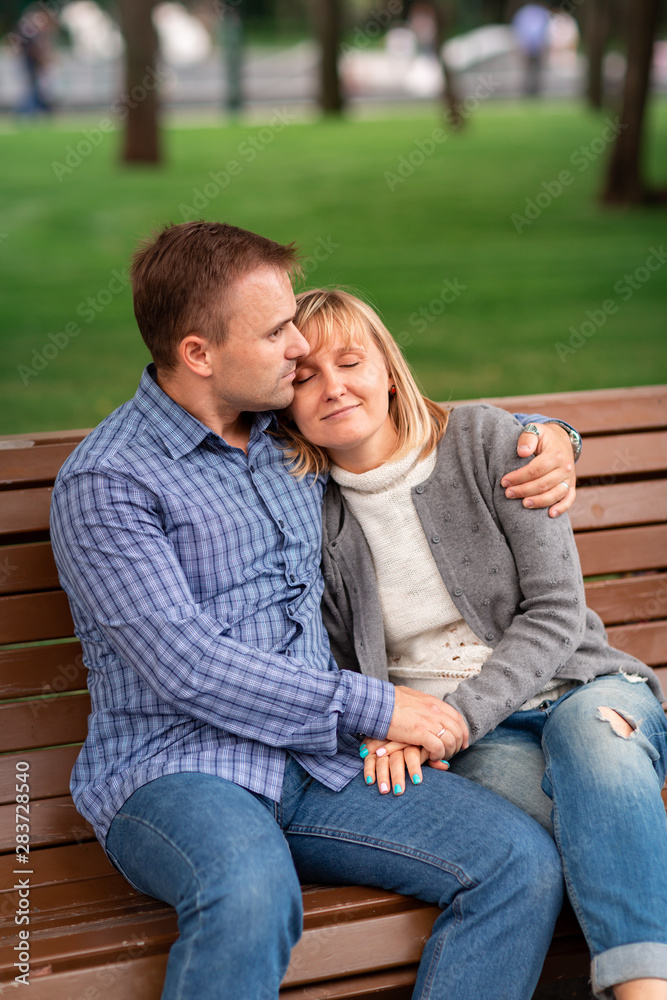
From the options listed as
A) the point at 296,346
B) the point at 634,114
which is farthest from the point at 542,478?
the point at 634,114

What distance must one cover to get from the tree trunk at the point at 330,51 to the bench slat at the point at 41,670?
34.6ft

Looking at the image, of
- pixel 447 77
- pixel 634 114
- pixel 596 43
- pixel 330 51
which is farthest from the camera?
pixel 596 43

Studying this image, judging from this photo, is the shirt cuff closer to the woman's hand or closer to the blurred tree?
the woman's hand

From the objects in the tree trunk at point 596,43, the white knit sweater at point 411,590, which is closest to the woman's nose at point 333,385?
the white knit sweater at point 411,590

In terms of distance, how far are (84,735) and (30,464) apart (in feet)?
2.33

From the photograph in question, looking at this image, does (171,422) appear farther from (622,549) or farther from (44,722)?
(622,549)

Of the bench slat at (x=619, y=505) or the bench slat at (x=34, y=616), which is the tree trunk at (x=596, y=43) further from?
the bench slat at (x=34, y=616)

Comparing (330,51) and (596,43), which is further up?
(330,51)

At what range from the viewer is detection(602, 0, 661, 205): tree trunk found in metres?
8.99

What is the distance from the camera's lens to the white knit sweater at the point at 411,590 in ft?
7.87

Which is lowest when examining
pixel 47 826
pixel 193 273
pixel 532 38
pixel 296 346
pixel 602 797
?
pixel 532 38

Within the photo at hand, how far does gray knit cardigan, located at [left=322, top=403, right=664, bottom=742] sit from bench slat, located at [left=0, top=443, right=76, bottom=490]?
715mm

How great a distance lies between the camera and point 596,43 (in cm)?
1344

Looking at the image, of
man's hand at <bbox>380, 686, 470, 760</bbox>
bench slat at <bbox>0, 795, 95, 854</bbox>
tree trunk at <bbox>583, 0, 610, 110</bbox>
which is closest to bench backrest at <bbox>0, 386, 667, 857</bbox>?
bench slat at <bbox>0, 795, 95, 854</bbox>
